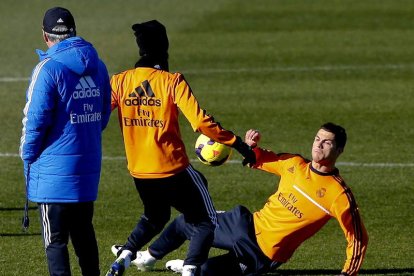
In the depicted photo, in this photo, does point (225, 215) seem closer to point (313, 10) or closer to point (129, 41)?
point (129, 41)

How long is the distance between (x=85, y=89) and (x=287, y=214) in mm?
2059

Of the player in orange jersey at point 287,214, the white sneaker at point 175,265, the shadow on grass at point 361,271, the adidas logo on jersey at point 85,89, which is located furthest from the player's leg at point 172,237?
the adidas logo on jersey at point 85,89

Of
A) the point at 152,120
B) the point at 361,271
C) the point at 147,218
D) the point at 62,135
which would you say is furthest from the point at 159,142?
the point at 361,271

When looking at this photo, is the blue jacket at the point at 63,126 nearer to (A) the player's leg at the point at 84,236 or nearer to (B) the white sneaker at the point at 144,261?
(A) the player's leg at the point at 84,236

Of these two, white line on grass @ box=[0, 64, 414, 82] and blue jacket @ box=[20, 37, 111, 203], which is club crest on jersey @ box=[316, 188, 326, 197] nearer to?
blue jacket @ box=[20, 37, 111, 203]

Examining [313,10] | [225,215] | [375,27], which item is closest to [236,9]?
[313,10]

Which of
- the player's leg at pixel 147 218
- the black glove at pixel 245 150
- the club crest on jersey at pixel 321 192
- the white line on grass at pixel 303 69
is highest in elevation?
the black glove at pixel 245 150

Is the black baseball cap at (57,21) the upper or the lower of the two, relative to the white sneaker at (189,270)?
upper

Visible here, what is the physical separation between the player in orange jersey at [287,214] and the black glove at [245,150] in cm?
11

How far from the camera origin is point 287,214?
31.7ft

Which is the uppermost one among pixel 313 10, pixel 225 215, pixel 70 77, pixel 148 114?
pixel 70 77

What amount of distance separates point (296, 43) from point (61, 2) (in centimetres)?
777

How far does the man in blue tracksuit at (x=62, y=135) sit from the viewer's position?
8453 mm

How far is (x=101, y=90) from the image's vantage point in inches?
350
